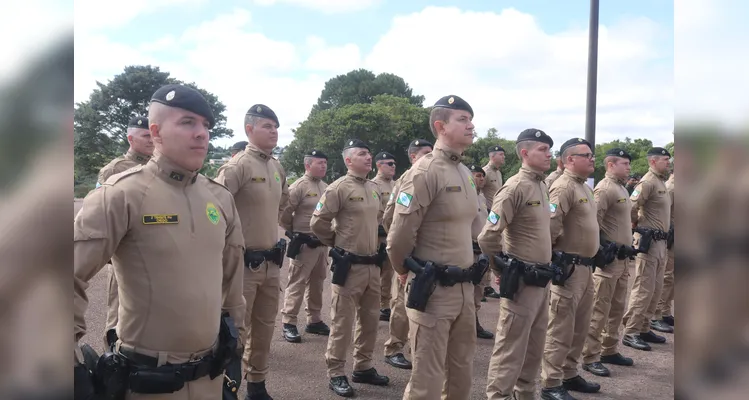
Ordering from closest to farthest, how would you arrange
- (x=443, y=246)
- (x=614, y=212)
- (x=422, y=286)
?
(x=422, y=286), (x=443, y=246), (x=614, y=212)

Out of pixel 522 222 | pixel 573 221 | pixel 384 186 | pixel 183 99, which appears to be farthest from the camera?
pixel 384 186

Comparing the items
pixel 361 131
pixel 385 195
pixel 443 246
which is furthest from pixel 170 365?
pixel 361 131

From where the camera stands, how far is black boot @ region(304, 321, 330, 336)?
6809 millimetres

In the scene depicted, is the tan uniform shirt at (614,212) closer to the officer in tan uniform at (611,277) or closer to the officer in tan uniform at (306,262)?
the officer in tan uniform at (611,277)

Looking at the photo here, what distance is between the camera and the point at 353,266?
5.17 meters

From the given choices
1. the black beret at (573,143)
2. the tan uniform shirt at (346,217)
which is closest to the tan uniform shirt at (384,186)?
the tan uniform shirt at (346,217)

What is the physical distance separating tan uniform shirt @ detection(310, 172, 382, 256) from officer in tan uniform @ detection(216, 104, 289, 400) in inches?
34.6

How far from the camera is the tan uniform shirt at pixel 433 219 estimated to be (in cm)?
366

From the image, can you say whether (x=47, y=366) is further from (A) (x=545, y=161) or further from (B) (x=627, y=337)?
(B) (x=627, y=337)

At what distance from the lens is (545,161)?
4586 millimetres

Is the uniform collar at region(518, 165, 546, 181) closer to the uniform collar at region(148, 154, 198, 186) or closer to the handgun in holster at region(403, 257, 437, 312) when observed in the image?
the handgun in holster at region(403, 257, 437, 312)

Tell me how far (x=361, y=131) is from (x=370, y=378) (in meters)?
25.4

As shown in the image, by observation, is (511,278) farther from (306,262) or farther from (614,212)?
(306,262)

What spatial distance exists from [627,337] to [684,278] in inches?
263
